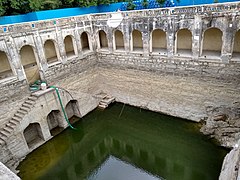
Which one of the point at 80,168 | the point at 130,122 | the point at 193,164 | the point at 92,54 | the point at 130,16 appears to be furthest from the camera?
the point at 92,54

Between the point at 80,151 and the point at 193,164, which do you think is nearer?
the point at 193,164

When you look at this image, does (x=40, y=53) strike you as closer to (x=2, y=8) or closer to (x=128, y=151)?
(x=2, y=8)

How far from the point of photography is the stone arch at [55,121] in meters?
13.4

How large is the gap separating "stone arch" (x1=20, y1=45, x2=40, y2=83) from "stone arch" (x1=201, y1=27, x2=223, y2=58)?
34.9 ft

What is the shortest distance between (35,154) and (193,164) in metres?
8.47

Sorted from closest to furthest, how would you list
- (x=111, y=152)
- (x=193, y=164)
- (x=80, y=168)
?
(x=193, y=164), (x=80, y=168), (x=111, y=152)

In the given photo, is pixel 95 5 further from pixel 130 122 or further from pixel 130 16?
pixel 130 122

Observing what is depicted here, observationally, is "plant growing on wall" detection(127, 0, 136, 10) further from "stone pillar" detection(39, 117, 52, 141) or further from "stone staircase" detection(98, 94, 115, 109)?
"stone pillar" detection(39, 117, 52, 141)

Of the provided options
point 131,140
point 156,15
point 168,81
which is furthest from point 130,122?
point 156,15

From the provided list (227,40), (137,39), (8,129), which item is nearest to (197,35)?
(227,40)

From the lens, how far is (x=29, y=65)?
14.0 m

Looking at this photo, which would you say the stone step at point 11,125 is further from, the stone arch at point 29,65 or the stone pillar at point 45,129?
the stone arch at point 29,65

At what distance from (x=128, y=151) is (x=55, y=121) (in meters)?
5.31

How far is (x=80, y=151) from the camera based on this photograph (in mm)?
12211
